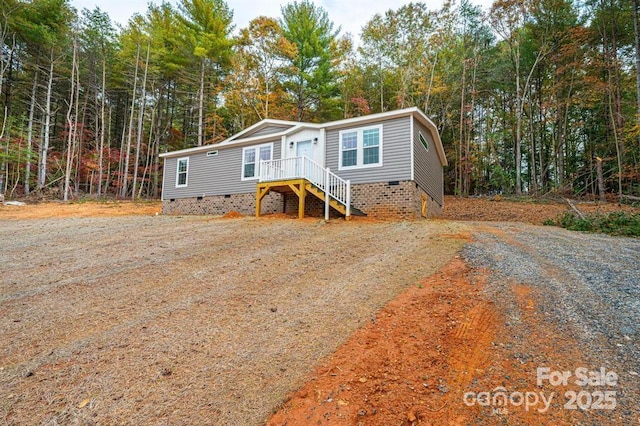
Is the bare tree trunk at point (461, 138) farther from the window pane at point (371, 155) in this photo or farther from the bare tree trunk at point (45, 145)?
the bare tree trunk at point (45, 145)

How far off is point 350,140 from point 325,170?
1.86m

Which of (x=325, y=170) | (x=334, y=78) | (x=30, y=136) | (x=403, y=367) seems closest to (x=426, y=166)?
(x=325, y=170)

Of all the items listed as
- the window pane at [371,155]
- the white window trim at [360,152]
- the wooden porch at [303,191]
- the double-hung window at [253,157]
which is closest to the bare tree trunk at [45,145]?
the double-hung window at [253,157]

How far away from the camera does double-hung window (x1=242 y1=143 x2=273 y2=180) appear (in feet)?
39.9

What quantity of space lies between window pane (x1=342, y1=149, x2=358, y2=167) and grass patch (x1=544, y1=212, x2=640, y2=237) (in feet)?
20.2

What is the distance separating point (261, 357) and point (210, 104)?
830 inches

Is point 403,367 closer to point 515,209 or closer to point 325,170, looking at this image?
point 325,170

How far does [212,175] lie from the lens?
13422mm

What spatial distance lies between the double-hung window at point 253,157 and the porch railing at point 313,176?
6.56 feet

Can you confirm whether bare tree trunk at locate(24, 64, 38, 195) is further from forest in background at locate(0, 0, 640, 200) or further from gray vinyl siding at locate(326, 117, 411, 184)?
gray vinyl siding at locate(326, 117, 411, 184)

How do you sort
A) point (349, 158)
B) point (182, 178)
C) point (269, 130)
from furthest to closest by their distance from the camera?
point (182, 178) < point (269, 130) < point (349, 158)

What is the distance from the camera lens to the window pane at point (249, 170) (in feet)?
40.4

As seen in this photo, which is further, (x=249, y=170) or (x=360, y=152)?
Answer: (x=249, y=170)

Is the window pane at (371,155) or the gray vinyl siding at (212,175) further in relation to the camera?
the gray vinyl siding at (212,175)
